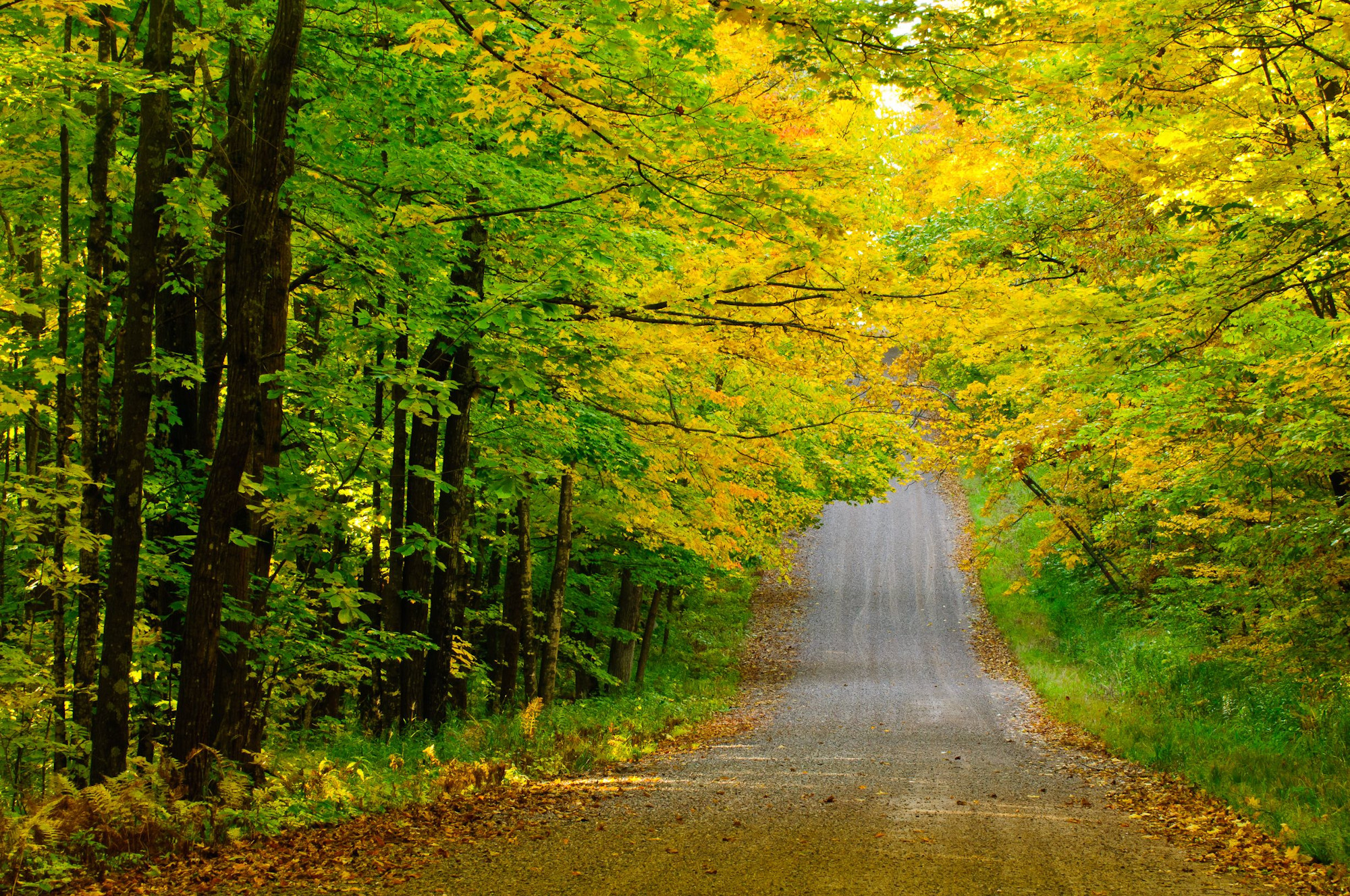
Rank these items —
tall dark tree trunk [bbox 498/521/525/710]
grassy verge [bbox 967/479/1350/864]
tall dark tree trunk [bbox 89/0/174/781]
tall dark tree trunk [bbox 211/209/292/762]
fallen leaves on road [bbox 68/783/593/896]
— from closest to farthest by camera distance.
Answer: fallen leaves on road [bbox 68/783/593/896]
tall dark tree trunk [bbox 89/0/174/781]
tall dark tree trunk [bbox 211/209/292/762]
grassy verge [bbox 967/479/1350/864]
tall dark tree trunk [bbox 498/521/525/710]

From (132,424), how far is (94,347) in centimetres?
104

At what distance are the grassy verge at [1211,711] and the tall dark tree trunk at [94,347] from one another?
31.4 feet

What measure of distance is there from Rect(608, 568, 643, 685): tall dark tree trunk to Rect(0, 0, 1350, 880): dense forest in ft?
19.7

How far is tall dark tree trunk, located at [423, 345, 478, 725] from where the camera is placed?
11.1 m

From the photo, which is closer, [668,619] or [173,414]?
[173,414]

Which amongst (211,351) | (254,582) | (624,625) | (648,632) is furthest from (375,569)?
(648,632)

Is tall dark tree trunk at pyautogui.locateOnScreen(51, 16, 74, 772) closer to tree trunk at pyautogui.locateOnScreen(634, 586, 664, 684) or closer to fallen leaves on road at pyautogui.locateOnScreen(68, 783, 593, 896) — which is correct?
fallen leaves on road at pyautogui.locateOnScreen(68, 783, 593, 896)

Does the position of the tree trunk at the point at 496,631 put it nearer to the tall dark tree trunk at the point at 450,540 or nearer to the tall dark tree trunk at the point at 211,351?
the tall dark tree trunk at the point at 450,540

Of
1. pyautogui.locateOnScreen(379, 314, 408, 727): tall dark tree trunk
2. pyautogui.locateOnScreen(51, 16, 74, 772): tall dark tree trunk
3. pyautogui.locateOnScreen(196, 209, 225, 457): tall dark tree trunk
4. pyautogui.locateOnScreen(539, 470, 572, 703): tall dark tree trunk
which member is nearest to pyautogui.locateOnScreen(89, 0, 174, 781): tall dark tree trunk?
pyautogui.locateOnScreen(51, 16, 74, 772): tall dark tree trunk

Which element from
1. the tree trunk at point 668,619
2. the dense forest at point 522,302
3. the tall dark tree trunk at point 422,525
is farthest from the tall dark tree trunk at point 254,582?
the tree trunk at point 668,619

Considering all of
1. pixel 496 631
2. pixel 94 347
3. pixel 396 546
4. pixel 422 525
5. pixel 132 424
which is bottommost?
pixel 496 631

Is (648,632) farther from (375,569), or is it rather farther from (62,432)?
(62,432)

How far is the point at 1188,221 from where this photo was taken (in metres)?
11.4

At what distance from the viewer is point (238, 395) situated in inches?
259
